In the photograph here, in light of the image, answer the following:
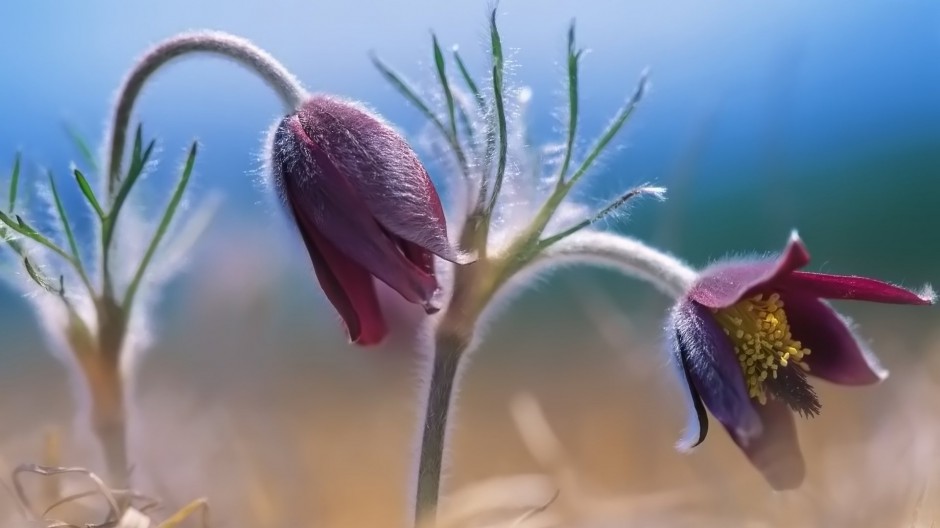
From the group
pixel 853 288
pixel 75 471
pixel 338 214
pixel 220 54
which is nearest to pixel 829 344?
pixel 853 288

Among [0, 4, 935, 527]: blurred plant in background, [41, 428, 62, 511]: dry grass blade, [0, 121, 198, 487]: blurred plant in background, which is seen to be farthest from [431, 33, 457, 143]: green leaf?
[41, 428, 62, 511]: dry grass blade

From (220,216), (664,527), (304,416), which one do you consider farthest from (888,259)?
(220,216)

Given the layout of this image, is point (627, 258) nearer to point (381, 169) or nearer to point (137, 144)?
point (381, 169)

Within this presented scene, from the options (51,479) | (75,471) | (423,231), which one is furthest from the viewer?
(51,479)

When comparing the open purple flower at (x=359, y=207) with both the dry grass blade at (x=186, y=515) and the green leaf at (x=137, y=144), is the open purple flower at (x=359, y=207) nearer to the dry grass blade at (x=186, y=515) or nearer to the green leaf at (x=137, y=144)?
the green leaf at (x=137, y=144)

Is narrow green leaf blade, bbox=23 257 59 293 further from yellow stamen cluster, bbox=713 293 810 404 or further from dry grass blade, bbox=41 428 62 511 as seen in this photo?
yellow stamen cluster, bbox=713 293 810 404

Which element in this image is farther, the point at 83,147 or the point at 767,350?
the point at 83,147

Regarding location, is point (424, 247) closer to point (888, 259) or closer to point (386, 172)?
point (386, 172)
